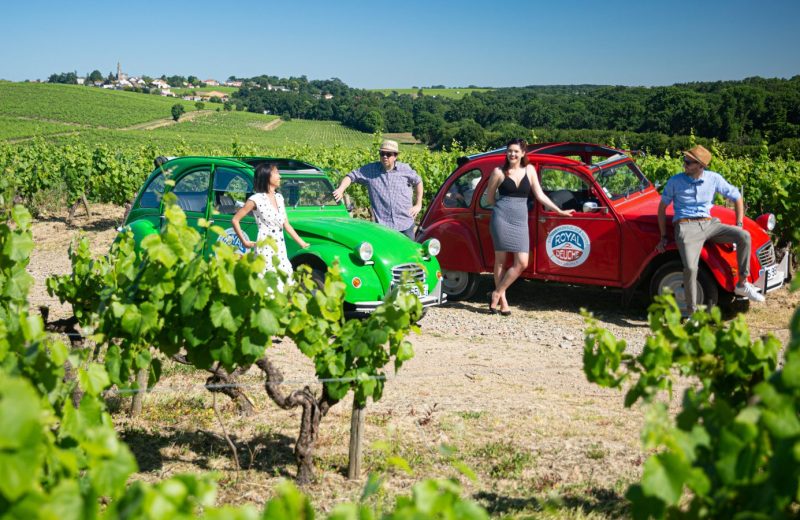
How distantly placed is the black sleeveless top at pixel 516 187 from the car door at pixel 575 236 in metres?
0.54

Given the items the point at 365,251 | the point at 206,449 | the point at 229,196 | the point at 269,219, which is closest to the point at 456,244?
the point at 365,251

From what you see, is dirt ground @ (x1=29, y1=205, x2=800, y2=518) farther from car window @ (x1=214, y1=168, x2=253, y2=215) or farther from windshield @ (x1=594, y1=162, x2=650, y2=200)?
car window @ (x1=214, y1=168, x2=253, y2=215)

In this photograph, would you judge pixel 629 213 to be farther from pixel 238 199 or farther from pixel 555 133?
pixel 555 133

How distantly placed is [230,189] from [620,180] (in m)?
4.60

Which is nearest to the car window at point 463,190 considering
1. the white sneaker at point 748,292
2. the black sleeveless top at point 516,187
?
the black sleeveless top at point 516,187

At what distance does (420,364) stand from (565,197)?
3.18m

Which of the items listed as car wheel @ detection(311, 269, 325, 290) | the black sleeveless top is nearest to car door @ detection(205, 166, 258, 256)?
car wheel @ detection(311, 269, 325, 290)

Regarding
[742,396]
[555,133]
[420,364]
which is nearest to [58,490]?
[742,396]

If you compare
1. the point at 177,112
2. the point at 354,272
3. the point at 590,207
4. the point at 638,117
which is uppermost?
the point at 177,112

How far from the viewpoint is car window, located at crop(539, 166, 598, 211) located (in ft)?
32.5

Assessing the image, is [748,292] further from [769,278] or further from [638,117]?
[638,117]

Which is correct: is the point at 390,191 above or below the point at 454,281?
above

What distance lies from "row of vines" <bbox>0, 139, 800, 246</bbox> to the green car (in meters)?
5.16

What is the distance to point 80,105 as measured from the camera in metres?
88.7
